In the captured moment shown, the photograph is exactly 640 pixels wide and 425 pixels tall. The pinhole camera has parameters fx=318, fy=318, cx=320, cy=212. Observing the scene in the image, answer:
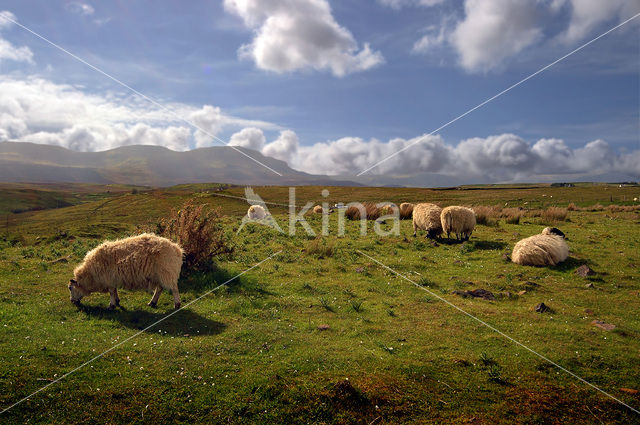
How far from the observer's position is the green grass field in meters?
5.97

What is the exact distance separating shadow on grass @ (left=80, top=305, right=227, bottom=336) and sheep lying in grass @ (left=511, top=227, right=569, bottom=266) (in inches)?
549

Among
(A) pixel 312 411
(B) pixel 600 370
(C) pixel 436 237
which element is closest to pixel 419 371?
(A) pixel 312 411

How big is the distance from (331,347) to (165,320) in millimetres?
5271

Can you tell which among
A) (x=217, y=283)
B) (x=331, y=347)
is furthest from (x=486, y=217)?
(x=331, y=347)

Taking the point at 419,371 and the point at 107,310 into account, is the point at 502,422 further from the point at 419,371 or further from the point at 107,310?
the point at 107,310

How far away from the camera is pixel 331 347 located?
8.24m

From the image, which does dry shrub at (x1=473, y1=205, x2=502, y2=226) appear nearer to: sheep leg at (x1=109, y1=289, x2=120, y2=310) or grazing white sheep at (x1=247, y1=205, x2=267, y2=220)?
grazing white sheep at (x1=247, y1=205, x2=267, y2=220)

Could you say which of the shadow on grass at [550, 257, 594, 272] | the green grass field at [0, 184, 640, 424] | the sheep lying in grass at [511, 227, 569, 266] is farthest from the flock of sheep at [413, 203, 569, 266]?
the green grass field at [0, 184, 640, 424]

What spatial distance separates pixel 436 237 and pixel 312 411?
18480 millimetres

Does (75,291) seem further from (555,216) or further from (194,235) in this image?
(555,216)

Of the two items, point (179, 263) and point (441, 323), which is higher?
point (179, 263)

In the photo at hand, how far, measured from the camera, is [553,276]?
13703 mm

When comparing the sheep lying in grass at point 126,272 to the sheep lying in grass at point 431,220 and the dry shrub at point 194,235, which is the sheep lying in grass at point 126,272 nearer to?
the dry shrub at point 194,235

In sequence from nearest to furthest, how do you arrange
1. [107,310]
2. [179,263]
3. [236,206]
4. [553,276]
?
[107,310] < [179,263] < [553,276] < [236,206]
